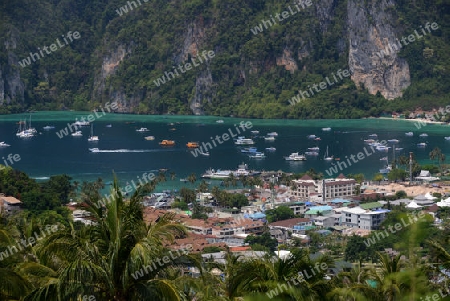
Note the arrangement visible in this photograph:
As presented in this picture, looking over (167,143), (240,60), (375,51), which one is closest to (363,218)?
(167,143)

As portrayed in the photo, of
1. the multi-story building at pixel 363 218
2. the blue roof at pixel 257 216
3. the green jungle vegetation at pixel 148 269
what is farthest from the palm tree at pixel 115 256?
the blue roof at pixel 257 216

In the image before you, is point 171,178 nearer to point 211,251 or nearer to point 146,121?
point 211,251

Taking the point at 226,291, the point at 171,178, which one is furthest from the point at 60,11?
the point at 226,291

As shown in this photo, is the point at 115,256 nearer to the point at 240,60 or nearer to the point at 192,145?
the point at 192,145

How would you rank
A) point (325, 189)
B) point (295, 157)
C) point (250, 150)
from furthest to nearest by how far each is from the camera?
point (250, 150), point (295, 157), point (325, 189)

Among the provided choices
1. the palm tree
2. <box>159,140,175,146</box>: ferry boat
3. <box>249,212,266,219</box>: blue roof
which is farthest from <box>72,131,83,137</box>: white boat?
the palm tree

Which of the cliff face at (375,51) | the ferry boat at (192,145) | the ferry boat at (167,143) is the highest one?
the ferry boat at (167,143)

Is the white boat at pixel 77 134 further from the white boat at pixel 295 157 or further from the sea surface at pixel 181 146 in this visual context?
the white boat at pixel 295 157
